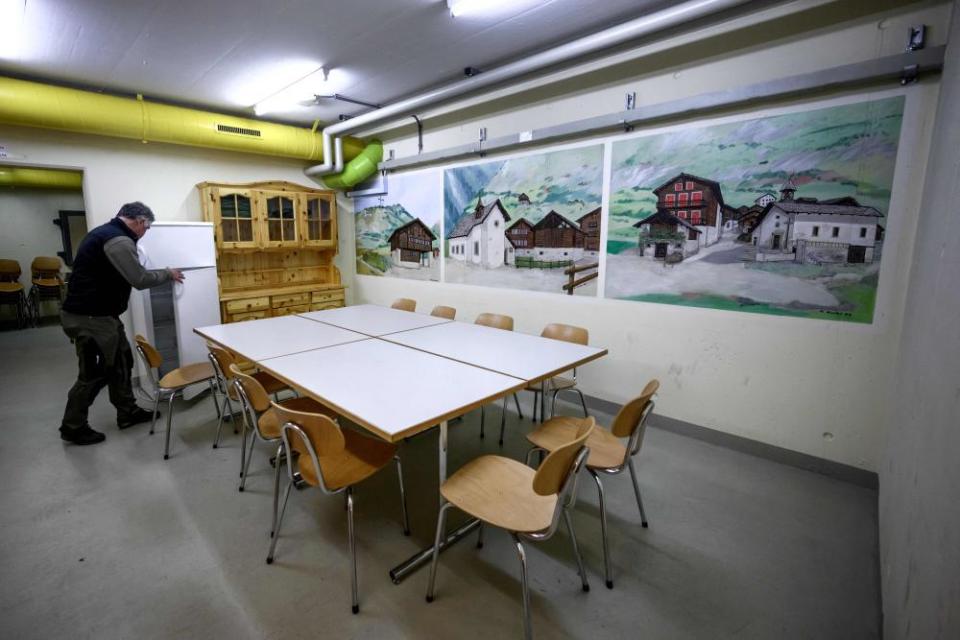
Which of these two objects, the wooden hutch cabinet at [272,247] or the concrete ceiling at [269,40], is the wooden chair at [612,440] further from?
the wooden hutch cabinet at [272,247]

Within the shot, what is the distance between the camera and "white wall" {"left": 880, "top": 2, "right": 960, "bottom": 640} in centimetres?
98

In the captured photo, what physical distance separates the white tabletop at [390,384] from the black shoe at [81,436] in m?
1.83

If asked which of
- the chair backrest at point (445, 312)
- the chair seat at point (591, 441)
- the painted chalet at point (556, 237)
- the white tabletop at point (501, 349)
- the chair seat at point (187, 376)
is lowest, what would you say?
the chair seat at point (187, 376)

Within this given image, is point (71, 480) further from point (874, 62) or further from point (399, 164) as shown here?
point (874, 62)

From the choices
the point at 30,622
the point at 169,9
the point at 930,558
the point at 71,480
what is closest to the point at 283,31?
the point at 169,9

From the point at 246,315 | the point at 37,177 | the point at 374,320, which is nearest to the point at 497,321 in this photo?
the point at 374,320

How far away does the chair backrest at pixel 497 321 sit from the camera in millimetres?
3438

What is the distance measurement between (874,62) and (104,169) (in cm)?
607

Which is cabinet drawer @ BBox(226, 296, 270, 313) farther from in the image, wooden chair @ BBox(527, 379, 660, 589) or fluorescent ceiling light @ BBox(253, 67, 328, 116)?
wooden chair @ BBox(527, 379, 660, 589)

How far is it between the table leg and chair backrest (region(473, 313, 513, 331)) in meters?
1.62

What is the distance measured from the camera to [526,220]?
13.0 ft

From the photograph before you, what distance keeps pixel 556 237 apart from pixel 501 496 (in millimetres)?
2587

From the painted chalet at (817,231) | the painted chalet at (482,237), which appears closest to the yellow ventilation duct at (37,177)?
the painted chalet at (482,237)

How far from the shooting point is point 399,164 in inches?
198
